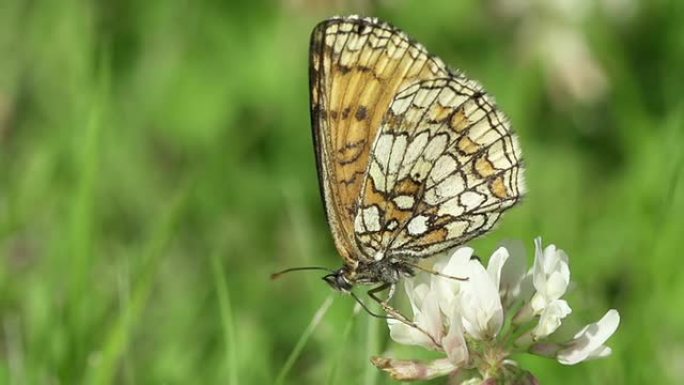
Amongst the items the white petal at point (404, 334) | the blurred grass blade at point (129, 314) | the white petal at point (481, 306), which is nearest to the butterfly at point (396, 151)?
the white petal at point (404, 334)

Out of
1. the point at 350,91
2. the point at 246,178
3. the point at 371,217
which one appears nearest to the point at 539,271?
the point at 371,217

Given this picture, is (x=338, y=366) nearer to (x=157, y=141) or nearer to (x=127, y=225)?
(x=127, y=225)

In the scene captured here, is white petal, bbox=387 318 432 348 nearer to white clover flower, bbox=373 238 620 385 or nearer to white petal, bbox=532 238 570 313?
white clover flower, bbox=373 238 620 385

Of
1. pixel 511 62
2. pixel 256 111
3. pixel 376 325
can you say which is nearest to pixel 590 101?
pixel 511 62

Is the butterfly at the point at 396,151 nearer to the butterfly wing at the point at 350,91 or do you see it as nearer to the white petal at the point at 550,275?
the butterfly wing at the point at 350,91

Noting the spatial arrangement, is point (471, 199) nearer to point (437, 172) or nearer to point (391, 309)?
point (437, 172)

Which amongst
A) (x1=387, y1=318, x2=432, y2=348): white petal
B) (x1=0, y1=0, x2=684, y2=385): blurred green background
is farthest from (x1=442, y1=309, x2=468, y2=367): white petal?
(x1=0, y1=0, x2=684, y2=385): blurred green background
